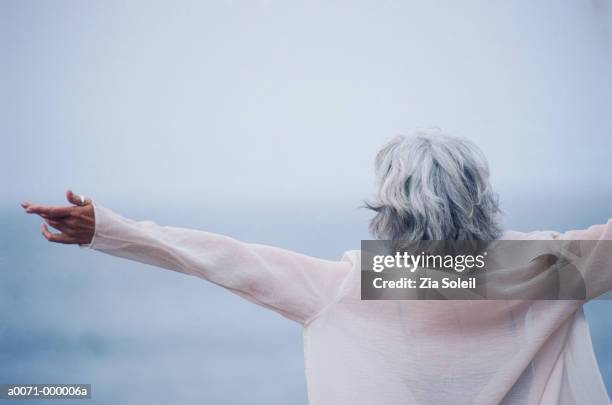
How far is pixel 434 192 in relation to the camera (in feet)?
5.83

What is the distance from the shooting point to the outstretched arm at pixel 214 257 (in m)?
1.68

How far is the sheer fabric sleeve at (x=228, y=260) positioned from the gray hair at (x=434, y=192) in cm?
21

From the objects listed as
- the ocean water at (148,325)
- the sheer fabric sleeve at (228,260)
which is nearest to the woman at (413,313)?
the sheer fabric sleeve at (228,260)

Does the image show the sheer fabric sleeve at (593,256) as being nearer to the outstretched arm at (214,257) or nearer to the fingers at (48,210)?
the outstretched arm at (214,257)

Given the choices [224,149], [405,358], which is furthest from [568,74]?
[405,358]

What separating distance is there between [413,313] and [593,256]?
38cm

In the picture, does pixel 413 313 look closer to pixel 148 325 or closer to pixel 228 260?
pixel 228 260

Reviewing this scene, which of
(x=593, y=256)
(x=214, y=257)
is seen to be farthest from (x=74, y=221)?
(x=593, y=256)

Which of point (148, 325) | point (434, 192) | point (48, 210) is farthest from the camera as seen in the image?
point (148, 325)

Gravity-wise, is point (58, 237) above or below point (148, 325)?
above

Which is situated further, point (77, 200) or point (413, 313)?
point (413, 313)

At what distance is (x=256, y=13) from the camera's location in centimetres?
258

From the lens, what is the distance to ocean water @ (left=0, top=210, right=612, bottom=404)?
2344mm

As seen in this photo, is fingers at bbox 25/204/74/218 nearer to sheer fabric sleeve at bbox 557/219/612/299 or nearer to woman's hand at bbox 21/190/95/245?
woman's hand at bbox 21/190/95/245
